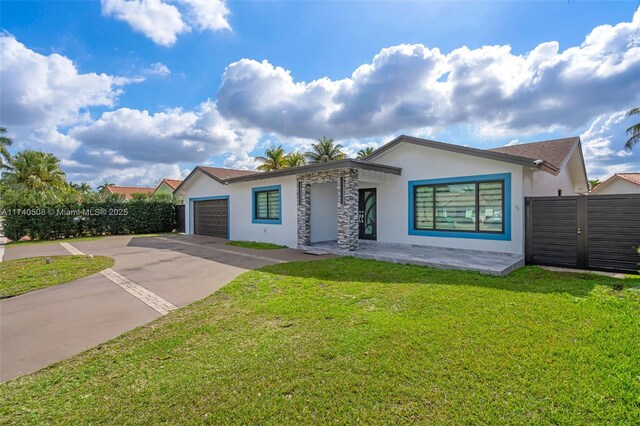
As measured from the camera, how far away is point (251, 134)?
2033 centimetres

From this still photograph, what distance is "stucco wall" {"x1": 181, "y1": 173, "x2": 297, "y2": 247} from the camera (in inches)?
516

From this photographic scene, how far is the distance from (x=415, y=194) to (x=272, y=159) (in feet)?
75.3

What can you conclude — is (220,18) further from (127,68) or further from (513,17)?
(513,17)

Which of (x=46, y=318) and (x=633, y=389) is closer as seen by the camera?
(x=633, y=389)

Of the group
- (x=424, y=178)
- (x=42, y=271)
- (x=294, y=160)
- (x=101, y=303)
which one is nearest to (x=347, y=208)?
(x=424, y=178)

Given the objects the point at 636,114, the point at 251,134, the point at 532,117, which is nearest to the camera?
the point at 532,117

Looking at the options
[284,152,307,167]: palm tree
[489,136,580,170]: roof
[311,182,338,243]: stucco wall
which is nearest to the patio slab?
[311,182,338,243]: stucco wall

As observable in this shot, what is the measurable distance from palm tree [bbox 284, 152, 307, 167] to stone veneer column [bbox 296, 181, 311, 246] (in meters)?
19.7

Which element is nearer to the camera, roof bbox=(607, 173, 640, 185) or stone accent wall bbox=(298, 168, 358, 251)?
stone accent wall bbox=(298, 168, 358, 251)

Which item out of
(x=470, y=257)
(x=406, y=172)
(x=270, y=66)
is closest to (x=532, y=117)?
(x=406, y=172)

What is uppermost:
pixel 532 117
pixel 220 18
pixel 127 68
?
pixel 220 18

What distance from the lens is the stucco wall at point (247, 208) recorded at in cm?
1312

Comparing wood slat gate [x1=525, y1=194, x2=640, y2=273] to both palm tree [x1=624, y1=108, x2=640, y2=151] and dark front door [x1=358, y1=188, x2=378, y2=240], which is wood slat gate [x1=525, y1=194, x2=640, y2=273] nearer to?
dark front door [x1=358, y1=188, x2=378, y2=240]

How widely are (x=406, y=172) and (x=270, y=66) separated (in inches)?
328
